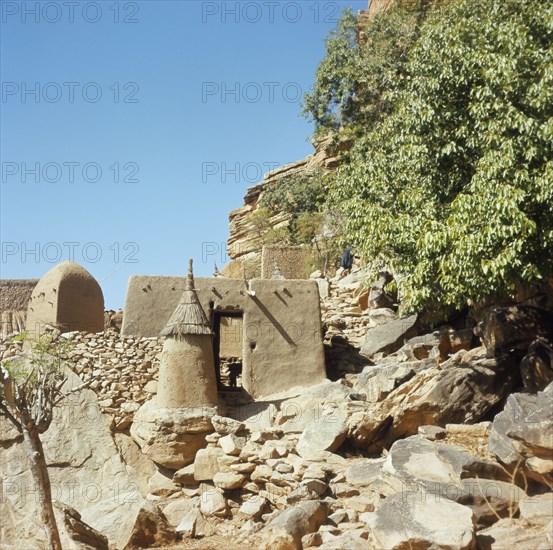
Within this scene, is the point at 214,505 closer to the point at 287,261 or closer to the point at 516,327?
the point at 516,327

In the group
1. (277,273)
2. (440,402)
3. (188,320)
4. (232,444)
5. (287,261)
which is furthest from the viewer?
(287,261)

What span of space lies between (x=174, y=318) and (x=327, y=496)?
567cm

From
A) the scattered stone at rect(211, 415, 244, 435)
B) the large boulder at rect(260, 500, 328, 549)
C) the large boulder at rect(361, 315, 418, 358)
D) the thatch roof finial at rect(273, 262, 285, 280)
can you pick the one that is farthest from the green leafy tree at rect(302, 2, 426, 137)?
the large boulder at rect(260, 500, 328, 549)

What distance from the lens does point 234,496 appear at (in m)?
12.7

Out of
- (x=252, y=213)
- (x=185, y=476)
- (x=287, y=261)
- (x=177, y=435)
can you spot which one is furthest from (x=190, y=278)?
(x=252, y=213)

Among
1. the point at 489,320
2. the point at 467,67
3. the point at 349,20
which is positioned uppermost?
the point at 349,20

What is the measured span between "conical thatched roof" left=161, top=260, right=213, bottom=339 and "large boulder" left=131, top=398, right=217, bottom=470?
65.8 inches

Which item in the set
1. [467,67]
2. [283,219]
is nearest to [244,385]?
[467,67]

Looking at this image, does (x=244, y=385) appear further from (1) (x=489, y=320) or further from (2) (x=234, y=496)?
(1) (x=489, y=320)

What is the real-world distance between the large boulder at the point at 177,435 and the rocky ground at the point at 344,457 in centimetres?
22

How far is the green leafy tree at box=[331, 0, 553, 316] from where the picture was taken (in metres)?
11.5

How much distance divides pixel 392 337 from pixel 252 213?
18975 mm

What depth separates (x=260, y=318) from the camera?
17.3 metres

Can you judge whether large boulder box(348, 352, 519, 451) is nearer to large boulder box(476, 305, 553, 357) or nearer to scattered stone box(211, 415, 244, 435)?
large boulder box(476, 305, 553, 357)
